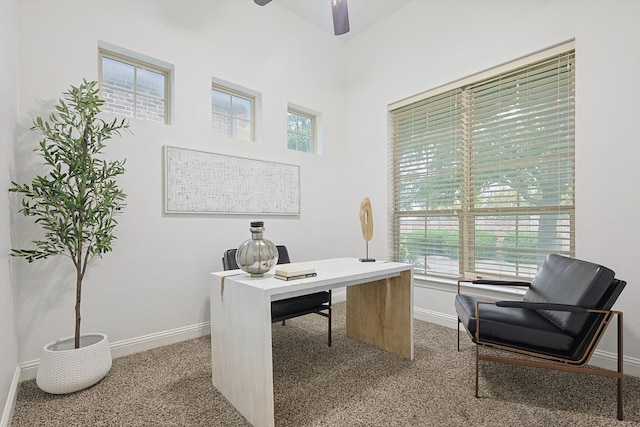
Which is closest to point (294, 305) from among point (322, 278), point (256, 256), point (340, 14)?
point (322, 278)

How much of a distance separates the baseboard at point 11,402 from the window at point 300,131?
296 centimetres

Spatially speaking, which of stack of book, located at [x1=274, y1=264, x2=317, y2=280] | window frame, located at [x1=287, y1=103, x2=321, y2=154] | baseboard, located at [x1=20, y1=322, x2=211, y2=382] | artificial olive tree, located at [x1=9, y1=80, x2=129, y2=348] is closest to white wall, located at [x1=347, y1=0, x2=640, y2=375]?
window frame, located at [x1=287, y1=103, x2=321, y2=154]

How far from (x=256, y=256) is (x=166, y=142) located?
159 cm

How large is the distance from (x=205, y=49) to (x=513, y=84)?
9.28 ft

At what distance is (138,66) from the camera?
2725 millimetres

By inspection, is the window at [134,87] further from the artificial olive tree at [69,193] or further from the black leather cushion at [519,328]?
the black leather cushion at [519,328]

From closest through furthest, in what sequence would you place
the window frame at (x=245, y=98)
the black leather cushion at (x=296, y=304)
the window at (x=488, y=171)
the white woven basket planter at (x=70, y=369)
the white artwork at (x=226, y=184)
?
the white woven basket planter at (x=70, y=369) < the black leather cushion at (x=296, y=304) < the window at (x=488, y=171) < the white artwork at (x=226, y=184) < the window frame at (x=245, y=98)

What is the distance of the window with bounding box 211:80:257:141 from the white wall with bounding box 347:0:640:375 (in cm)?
182

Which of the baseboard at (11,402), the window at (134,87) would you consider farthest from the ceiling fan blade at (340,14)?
the baseboard at (11,402)

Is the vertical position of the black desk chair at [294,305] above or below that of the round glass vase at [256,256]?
below

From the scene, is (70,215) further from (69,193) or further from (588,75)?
(588,75)

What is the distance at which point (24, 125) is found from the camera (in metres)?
2.10

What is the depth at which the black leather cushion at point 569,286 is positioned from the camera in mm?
1711

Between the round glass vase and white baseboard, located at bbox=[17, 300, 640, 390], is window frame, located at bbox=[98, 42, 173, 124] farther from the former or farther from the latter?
white baseboard, located at bbox=[17, 300, 640, 390]
